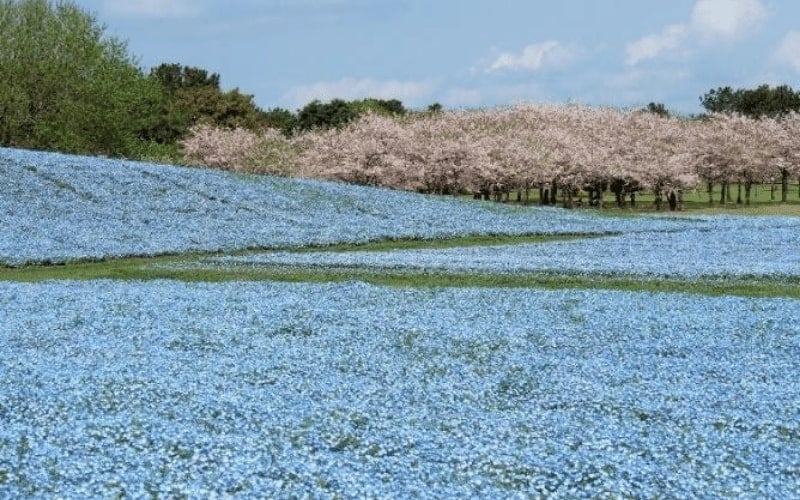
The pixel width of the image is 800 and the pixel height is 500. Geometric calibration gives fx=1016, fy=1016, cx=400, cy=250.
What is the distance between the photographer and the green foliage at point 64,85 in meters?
65.8

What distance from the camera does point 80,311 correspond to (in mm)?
19859

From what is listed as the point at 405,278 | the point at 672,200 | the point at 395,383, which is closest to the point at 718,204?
the point at 672,200

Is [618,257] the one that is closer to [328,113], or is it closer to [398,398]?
[398,398]

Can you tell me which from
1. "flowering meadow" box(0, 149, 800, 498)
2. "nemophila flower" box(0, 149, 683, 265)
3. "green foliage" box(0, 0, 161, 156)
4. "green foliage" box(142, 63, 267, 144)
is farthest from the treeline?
"flowering meadow" box(0, 149, 800, 498)

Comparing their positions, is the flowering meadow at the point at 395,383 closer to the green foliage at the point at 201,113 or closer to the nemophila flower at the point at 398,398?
the nemophila flower at the point at 398,398

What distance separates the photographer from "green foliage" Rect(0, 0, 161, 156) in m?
65.8

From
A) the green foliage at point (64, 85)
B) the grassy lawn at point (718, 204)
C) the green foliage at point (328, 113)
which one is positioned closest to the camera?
the green foliage at point (64, 85)

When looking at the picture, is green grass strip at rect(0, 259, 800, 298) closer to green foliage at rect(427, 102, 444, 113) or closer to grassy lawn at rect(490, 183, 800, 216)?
grassy lawn at rect(490, 183, 800, 216)

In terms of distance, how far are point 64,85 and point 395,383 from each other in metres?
59.3

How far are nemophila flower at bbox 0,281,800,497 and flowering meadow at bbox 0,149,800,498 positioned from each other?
41mm

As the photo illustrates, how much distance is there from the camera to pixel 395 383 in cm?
1354

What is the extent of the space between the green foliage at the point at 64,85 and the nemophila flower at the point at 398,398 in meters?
47.9

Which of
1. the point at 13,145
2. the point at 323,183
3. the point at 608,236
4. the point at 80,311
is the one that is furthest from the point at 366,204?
the point at 13,145

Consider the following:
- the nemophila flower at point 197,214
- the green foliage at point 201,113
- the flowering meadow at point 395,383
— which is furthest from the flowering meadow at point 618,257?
the green foliage at point 201,113
